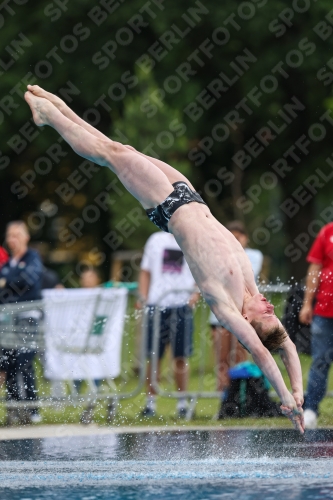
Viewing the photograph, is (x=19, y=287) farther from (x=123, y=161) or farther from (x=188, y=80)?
(x=188, y=80)

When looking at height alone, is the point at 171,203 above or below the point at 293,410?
above

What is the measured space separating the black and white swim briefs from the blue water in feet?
5.68

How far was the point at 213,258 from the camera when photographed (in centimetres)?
693

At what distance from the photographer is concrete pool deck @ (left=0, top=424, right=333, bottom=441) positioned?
9.05m

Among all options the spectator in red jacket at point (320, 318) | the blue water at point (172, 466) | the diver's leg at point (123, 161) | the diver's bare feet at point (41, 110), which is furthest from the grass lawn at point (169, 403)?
the diver's bare feet at point (41, 110)

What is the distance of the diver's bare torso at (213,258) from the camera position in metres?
6.88

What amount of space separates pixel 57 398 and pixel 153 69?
1309cm

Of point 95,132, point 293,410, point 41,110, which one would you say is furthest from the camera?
point 95,132

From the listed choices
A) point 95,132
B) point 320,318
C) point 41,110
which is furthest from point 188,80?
point 41,110

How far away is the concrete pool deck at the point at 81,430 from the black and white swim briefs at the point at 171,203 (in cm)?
256

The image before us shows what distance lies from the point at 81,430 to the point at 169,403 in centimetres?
240

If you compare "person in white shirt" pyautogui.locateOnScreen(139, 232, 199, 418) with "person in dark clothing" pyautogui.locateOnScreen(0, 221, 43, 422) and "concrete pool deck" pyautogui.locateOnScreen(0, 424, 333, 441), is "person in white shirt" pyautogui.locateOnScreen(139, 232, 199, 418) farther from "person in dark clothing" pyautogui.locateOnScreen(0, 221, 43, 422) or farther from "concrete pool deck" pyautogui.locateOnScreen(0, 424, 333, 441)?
"person in dark clothing" pyautogui.locateOnScreen(0, 221, 43, 422)

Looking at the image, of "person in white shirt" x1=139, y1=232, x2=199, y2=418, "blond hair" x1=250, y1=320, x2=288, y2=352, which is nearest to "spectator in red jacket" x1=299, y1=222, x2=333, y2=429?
"person in white shirt" x1=139, y1=232, x2=199, y2=418

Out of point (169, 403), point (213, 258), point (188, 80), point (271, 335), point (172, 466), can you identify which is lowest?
point (169, 403)
